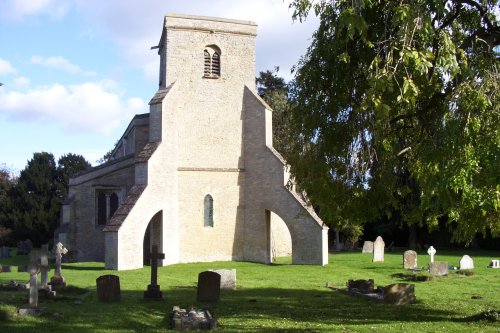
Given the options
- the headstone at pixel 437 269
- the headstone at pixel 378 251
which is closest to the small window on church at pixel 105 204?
the headstone at pixel 378 251

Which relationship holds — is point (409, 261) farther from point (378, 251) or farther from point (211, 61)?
point (211, 61)

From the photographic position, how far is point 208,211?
95.6ft

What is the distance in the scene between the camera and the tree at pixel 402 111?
822cm

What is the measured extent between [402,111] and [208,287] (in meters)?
7.03

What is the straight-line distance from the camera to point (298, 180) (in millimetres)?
12352

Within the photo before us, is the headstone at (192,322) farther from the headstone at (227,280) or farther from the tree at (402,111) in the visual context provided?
the headstone at (227,280)

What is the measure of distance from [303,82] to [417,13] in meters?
3.18

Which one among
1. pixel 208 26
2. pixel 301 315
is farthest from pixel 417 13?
pixel 208 26

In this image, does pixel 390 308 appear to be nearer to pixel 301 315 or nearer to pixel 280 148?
pixel 301 315

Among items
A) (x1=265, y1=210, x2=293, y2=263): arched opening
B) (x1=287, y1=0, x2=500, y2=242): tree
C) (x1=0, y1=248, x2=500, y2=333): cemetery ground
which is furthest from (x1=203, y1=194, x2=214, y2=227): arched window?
(x1=287, y1=0, x2=500, y2=242): tree

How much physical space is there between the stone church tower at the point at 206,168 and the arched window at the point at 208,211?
50 mm

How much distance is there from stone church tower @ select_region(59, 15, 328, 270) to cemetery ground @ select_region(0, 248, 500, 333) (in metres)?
5.38

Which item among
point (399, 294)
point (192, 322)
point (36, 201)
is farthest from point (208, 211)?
point (36, 201)

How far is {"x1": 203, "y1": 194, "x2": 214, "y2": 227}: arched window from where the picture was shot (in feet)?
95.5
